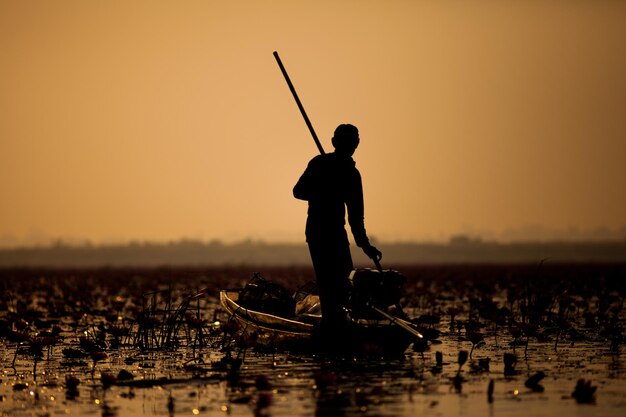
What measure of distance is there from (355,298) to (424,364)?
Answer: 1.08 meters

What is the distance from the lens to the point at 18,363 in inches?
573

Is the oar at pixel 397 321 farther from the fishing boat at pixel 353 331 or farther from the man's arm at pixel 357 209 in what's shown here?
the man's arm at pixel 357 209

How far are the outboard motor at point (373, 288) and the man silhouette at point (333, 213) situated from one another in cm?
44

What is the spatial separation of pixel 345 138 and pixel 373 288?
1.84 m

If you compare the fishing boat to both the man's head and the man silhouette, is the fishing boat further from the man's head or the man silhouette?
the man's head

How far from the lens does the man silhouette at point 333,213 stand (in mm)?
13961

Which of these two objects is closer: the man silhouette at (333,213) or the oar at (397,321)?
the oar at (397,321)

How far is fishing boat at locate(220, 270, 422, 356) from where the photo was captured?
13492 millimetres

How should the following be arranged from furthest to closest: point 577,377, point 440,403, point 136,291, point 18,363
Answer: point 136,291
point 18,363
point 577,377
point 440,403

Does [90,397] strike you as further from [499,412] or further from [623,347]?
[623,347]

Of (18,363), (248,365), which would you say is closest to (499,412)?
(248,365)

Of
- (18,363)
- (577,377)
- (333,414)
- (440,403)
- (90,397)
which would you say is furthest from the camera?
(18,363)

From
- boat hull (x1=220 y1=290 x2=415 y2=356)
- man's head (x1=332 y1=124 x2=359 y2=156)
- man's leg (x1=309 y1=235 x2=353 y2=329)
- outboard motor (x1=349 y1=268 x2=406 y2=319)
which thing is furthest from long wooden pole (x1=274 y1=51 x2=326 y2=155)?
boat hull (x1=220 y1=290 x2=415 y2=356)

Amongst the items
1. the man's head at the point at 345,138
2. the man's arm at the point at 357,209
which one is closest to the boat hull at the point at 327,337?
the man's arm at the point at 357,209
